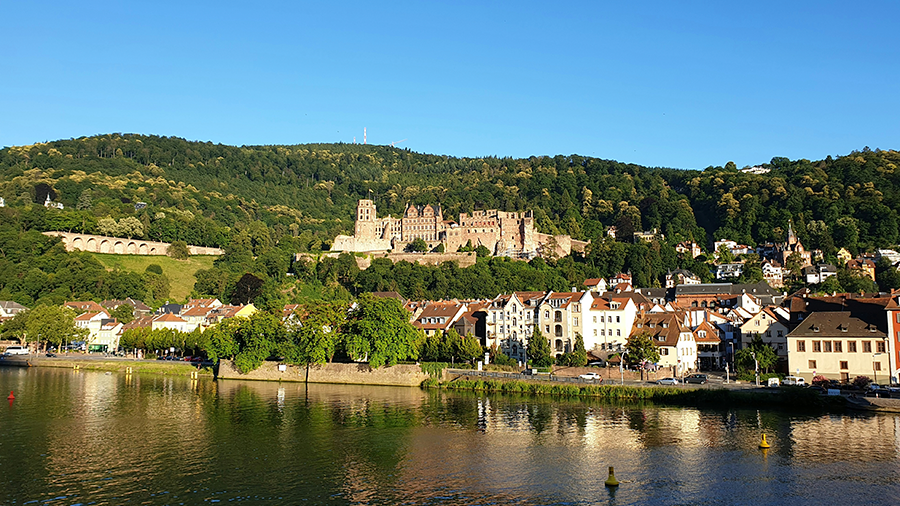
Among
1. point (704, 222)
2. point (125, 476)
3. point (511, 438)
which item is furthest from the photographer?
point (704, 222)

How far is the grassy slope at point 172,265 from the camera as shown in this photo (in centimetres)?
12218

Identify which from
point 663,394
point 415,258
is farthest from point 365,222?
point 663,394

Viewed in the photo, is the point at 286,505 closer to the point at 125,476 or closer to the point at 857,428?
the point at 125,476

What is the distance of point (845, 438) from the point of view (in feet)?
118

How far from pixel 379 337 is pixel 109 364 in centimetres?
3632

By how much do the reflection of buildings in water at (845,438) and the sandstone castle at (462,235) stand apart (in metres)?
94.1

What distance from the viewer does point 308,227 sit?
579 feet

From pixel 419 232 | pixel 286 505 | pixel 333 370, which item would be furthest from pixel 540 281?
pixel 286 505

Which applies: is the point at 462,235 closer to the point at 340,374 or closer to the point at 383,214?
the point at 383,214

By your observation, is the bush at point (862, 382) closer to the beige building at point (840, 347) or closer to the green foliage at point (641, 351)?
the beige building at point (840, 347)

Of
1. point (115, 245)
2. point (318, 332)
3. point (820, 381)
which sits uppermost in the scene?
point (115, 245)

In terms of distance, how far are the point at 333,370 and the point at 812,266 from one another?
93227mm

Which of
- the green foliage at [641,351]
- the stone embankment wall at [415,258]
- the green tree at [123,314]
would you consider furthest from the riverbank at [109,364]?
the stone embankment wall at [415,258]

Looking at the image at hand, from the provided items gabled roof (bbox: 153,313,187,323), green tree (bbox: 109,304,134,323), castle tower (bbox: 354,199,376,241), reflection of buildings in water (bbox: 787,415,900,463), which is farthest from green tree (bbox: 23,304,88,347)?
reflection of buildings in water (bbox: 787,415,900,463)
